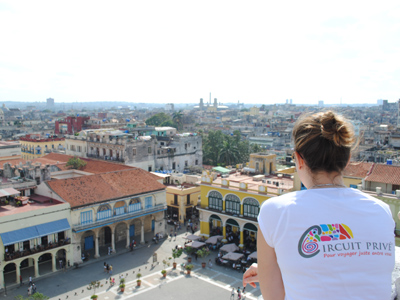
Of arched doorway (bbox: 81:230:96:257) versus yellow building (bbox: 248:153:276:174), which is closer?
arched doorway (bbox: 81:230:96:257)

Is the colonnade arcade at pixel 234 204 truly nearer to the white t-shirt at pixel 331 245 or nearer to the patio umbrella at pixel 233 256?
the patio umbrella at pixel 233 256

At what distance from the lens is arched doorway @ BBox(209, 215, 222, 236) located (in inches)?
1443

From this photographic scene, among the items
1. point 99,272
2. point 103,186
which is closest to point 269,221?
Result: point 99,272

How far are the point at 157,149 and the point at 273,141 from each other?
172 feet

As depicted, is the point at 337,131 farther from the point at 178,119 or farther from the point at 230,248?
the point at 178,119

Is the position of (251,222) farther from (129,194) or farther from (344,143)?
(344,143)

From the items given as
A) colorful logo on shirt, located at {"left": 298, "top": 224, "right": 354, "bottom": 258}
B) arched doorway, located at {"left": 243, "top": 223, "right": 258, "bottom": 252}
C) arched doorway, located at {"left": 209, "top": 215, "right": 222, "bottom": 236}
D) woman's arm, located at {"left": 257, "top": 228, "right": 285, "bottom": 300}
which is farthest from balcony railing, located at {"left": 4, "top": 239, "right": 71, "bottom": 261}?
colorful logo on shirt, located at {"left": 298, "top": 224, "right": 354, "bottom": 258}

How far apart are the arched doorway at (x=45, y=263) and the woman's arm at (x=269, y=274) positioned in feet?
98.1

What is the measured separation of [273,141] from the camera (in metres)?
97.8

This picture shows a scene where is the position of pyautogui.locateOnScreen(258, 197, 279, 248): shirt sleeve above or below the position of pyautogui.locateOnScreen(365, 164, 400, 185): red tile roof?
above

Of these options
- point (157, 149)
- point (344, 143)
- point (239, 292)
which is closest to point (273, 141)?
point (157, 149)

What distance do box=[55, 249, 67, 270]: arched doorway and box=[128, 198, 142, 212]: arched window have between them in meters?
6.54

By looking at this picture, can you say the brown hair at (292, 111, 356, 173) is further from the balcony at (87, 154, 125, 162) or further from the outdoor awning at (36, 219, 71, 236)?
the balcony at (87, 154, 125, 162)

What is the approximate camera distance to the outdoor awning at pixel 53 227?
93.8 feet
